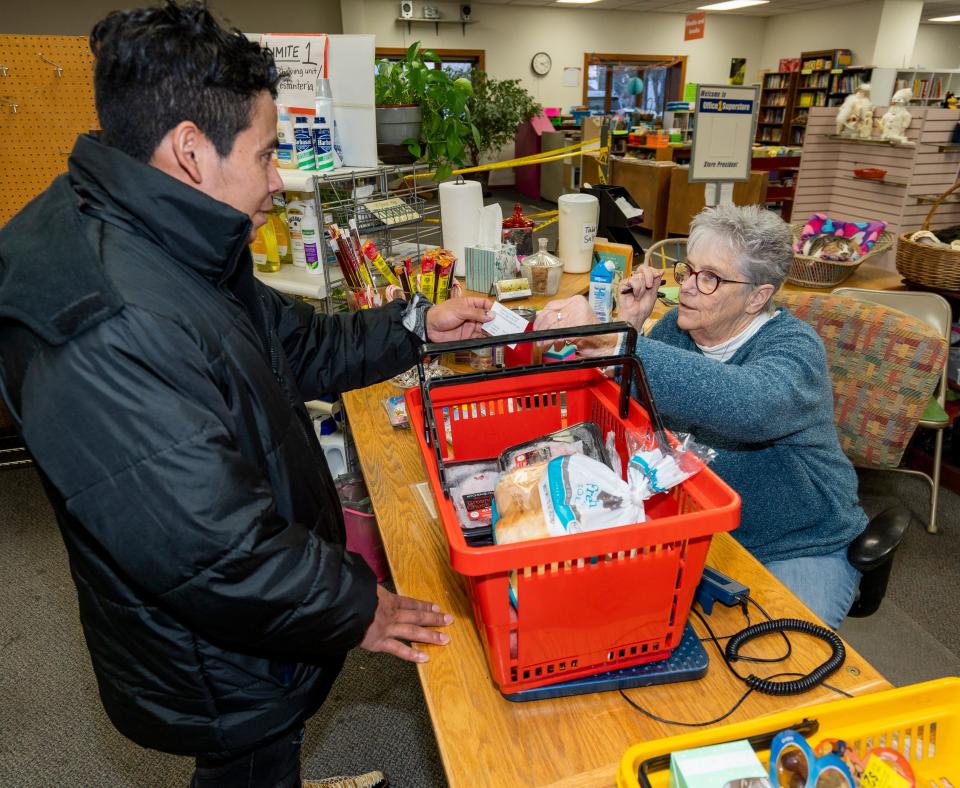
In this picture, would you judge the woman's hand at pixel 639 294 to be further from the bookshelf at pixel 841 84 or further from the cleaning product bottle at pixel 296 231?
the bookshelf at pixel 841 84

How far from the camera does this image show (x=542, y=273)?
7.94 ft

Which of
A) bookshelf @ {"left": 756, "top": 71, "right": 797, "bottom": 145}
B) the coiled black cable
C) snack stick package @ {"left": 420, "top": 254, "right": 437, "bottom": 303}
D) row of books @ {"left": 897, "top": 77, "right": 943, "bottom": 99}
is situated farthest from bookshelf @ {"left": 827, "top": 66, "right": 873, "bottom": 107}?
the coiled black cable

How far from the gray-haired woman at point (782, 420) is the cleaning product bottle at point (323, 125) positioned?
3.96 ft

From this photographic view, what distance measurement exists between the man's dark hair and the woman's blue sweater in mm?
789

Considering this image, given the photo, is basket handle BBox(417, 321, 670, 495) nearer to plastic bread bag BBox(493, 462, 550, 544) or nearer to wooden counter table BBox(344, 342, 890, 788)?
plastic bread bag BBox(493, 462, 550, 544)

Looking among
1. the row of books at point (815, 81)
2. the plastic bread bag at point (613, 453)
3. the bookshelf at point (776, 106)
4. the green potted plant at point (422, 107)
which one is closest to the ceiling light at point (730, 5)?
the bookshelf at point (776, 106)

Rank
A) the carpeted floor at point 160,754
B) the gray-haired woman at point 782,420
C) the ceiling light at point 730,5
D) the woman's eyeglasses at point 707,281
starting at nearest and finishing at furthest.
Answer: the gray-haired woman at point 782,420 → the woman's eyeglasses at point 707,281 → the carpeted floor at point 160,754 → the ceiling light at point 730,5

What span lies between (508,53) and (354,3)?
308 cm

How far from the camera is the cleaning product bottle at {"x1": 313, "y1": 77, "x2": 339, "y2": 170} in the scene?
2143mm

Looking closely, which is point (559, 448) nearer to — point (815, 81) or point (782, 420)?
point (782, 420)

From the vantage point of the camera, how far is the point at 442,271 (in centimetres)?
203

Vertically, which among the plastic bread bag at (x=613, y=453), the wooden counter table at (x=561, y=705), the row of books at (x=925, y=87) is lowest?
the wooden counter table at (x=561, y=705)

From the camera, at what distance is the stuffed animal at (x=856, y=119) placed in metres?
4.07

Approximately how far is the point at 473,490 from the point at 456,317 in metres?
0.46
